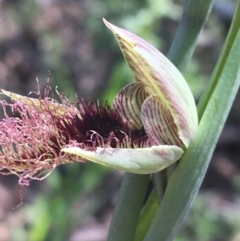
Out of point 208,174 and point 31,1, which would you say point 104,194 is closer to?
point 208,174

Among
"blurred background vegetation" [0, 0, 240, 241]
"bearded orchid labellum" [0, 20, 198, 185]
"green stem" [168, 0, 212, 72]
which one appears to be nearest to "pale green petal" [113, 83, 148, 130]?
"bearded orchid labellum" [0, 20, 198, 185]

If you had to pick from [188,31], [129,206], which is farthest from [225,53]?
[129,206]

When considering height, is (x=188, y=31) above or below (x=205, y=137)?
above

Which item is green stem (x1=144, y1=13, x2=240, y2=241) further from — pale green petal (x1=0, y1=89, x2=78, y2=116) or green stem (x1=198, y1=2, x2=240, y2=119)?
pale green petal (x1=0, y1=89, x2=78, y2=116)

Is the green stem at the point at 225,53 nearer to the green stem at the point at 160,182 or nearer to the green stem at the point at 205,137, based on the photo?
the green stem at the point at 205,137

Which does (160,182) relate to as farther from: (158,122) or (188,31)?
(188,31)

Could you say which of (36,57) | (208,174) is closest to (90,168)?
(208,174)

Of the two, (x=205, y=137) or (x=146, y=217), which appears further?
(x=146, y=217)

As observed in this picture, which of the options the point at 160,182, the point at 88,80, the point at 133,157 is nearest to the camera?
the point at 133,157
